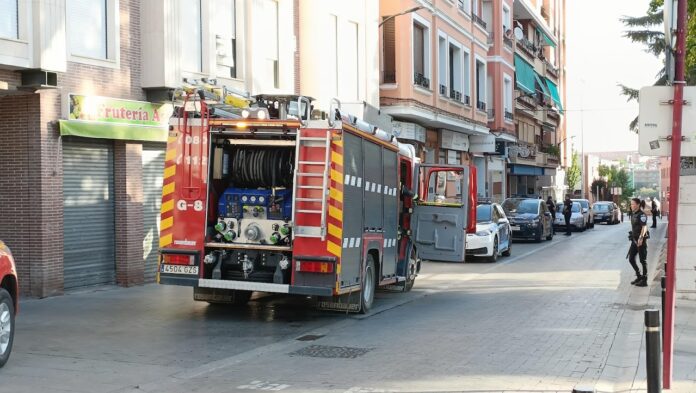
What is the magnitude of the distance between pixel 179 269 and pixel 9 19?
5324mm

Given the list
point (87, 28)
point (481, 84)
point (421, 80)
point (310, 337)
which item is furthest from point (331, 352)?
point (481, 84)

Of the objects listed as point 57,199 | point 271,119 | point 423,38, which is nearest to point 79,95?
point 57,199

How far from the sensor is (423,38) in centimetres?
3139

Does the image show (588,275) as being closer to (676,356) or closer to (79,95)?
(676,356)

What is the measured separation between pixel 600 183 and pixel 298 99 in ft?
317

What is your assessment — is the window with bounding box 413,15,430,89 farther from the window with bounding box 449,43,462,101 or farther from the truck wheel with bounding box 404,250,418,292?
the truck wheel with bounding box 404,250,418,292

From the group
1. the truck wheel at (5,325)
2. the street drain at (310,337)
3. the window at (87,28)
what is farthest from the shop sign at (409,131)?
the truck wheel at (5,325)

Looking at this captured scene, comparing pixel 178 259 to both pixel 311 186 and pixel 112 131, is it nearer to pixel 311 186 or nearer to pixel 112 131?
pixel 311 186

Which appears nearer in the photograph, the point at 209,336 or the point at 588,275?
the point at 209,336

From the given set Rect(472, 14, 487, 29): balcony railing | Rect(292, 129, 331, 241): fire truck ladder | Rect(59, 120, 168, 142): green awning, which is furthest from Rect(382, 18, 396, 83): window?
Rect(292, 129, 331, 241): fire truck ladder

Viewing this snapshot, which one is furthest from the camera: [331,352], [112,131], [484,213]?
[484,213]

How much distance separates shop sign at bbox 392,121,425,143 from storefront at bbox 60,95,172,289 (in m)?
13.1

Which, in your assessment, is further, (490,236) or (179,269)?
(490,236)

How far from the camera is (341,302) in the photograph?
12.1 metres
